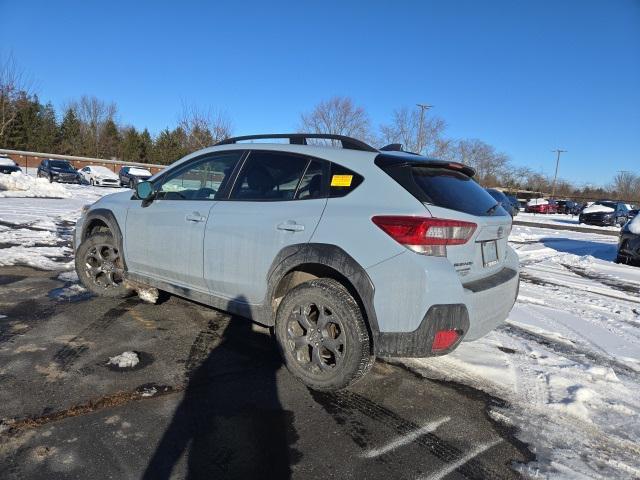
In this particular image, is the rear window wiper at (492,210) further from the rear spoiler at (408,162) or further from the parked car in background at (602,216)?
the parked car in background at (602,216)

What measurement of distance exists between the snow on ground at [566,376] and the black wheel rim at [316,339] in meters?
0.93

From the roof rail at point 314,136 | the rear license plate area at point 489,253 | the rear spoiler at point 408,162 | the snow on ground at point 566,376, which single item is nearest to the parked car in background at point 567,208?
the snow on ground at point 566,376

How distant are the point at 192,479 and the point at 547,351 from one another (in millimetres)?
3365

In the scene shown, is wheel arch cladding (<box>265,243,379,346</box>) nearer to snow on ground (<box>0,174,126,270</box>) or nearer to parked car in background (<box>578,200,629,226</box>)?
snow on ground (<box>0,174,126,270</box>)

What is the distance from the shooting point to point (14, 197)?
671 inches

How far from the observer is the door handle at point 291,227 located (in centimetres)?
332

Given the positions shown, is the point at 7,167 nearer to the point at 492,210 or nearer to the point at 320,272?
the point at 320,272

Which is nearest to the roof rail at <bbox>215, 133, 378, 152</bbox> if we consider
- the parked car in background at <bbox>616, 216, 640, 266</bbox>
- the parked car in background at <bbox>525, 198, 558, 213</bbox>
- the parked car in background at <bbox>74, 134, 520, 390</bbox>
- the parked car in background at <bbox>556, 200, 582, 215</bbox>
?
the parked car in background at <bbox>74, 134, 520, 390</bbox>

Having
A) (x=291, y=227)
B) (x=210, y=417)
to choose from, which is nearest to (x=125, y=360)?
(x=210, y=417)

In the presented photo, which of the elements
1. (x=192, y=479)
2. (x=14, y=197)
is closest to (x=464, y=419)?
(x=192, y=479)

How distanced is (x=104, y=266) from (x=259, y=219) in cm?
239

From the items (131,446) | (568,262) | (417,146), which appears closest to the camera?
(131,446)

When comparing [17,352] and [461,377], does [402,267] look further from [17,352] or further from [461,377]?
[17,352]

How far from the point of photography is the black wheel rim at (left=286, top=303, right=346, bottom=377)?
10.3ft
